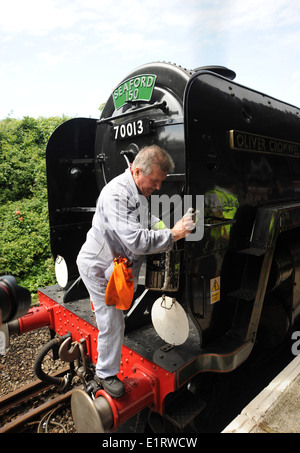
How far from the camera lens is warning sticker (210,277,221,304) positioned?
188 centimetres

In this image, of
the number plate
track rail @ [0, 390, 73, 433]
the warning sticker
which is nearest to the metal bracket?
track rail @ [0, 390, 73, 433]

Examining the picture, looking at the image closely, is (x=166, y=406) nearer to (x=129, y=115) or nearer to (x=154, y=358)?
(x=154, y=358)

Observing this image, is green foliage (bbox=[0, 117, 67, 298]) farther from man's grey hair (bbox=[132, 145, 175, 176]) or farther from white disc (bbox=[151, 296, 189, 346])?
man's grey hair (bbox=[132, 145, 175, 176])

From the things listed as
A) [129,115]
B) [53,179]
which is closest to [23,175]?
[53,179]

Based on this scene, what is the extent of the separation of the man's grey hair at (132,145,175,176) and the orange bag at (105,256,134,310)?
55 centimetres

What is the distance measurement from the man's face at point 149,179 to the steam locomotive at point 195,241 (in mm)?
207

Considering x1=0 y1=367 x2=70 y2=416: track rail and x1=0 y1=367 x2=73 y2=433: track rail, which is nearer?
x1=0 y1=367 x2=73 y2=433: track rail

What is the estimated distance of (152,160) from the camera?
1.76m

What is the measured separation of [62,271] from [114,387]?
4.54 ft

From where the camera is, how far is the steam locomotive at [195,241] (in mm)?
1734

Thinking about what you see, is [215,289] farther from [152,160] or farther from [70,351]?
[70,351]

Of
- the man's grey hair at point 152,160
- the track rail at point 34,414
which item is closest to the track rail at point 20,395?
the track rail at point 34,414

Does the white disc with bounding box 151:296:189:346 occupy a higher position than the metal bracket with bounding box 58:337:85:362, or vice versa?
the white disc with bounding box 151:296:189:346
